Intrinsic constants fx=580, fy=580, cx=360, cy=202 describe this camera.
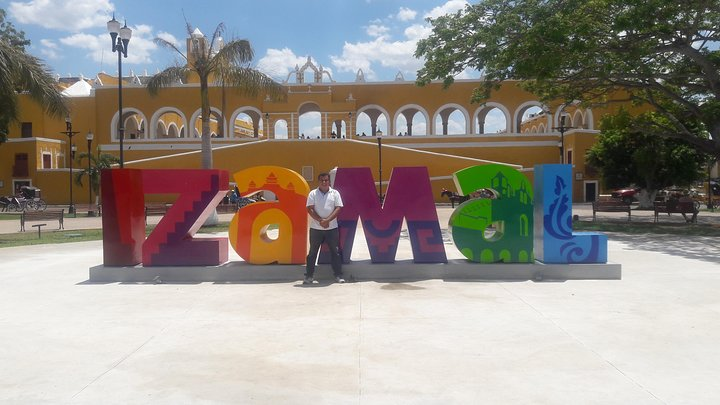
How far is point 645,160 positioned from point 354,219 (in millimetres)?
22429

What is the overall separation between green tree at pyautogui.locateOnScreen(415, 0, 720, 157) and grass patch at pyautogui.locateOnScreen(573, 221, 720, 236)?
2.67 meters

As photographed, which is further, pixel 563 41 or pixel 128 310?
pixel 563 41

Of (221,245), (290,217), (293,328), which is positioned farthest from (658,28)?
(293,328)

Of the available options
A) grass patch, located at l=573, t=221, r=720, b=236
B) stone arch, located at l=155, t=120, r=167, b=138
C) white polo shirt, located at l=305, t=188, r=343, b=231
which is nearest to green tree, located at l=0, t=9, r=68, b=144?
white polo shirt, located at l=305, t=188, r=343, b=231

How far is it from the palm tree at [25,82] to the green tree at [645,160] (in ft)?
70.5

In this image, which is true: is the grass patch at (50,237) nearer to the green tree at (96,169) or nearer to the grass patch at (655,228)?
the grass patch at (655,228)

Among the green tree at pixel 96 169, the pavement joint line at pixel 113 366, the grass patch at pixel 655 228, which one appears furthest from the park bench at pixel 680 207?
the green tree at pixel 96 169

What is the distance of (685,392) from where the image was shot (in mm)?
4305

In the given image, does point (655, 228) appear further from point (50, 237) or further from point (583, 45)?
point (50, 237)

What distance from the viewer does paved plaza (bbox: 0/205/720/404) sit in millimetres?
4391

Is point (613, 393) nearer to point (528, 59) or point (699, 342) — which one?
point (699, 342)

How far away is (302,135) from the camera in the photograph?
4378cm

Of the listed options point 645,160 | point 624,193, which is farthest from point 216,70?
point 624,193

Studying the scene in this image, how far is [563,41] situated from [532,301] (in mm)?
10604
